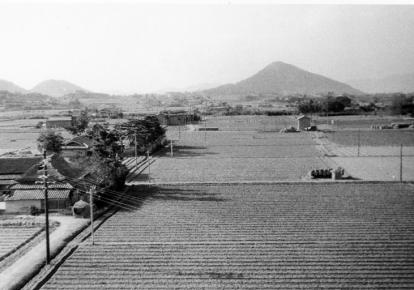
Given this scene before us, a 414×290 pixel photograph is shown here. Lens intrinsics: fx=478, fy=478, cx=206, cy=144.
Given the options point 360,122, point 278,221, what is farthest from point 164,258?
point 360,122

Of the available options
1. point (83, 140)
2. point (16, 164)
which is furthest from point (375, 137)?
point (16, 164)

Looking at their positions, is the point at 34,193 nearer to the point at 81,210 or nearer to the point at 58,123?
the point at 81,210

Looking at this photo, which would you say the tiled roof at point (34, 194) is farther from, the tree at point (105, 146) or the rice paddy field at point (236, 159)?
the rice paddy field at point (236, 159)

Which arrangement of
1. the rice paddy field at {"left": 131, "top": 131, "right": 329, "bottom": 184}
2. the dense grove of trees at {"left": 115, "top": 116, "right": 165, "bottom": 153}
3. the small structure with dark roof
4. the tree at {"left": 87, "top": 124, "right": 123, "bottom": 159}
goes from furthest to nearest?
the dense grove of trees at {"left": 115, "top": 116, "right": 165, "bottom": 153} < the rice paddy field at {"left": 131, "top": 131, "right": 329, "bottom": 184} < the tree at {"left": 87, "top": 124, "right": 123, "bottom": 159} < the small structure with dark roof

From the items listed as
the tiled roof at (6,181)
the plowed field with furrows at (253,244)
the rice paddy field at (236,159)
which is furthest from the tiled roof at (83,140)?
the plowed field with furrows at (253,244)

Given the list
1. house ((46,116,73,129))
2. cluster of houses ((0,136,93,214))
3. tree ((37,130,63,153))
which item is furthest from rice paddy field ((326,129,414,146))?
house ((46,116,73,129))

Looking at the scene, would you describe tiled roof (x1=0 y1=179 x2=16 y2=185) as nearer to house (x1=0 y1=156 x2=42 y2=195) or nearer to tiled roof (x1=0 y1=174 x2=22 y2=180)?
house (x1=0 y1=156 x2=42 y2=195)
